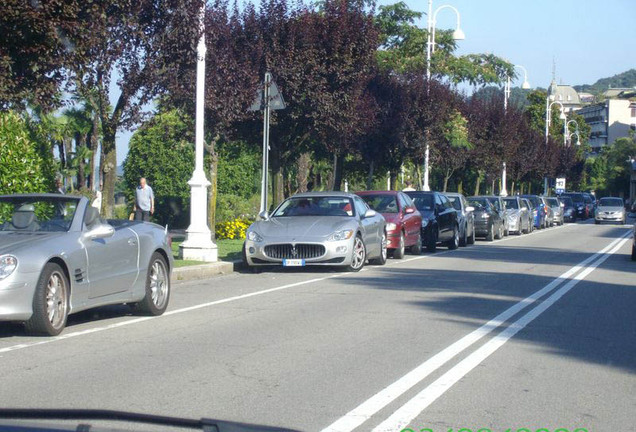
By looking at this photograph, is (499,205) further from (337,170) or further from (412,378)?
(412,378)

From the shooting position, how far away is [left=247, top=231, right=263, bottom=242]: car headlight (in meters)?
17.5

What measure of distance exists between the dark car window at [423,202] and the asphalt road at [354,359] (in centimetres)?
1076

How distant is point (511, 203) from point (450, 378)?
32.9m

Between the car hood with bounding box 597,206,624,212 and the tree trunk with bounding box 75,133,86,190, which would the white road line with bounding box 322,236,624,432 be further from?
the car hood with bounding box 597,206,624,212

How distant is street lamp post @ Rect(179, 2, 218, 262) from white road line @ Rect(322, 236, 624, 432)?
689 centimetres

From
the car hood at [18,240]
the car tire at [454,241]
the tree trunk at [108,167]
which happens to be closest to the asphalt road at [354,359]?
the car hood at [18,240]

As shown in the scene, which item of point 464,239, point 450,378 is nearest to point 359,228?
point 450,378

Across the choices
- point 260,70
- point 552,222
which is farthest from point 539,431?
point 552,222

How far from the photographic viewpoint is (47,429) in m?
2.88

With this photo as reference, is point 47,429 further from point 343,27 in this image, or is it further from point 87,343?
point 343,27

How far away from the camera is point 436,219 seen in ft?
84.6

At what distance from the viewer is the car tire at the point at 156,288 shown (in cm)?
1146

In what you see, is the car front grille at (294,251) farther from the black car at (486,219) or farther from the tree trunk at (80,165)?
the black car at (486,219)

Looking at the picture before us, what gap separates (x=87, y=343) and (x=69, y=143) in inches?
1035
